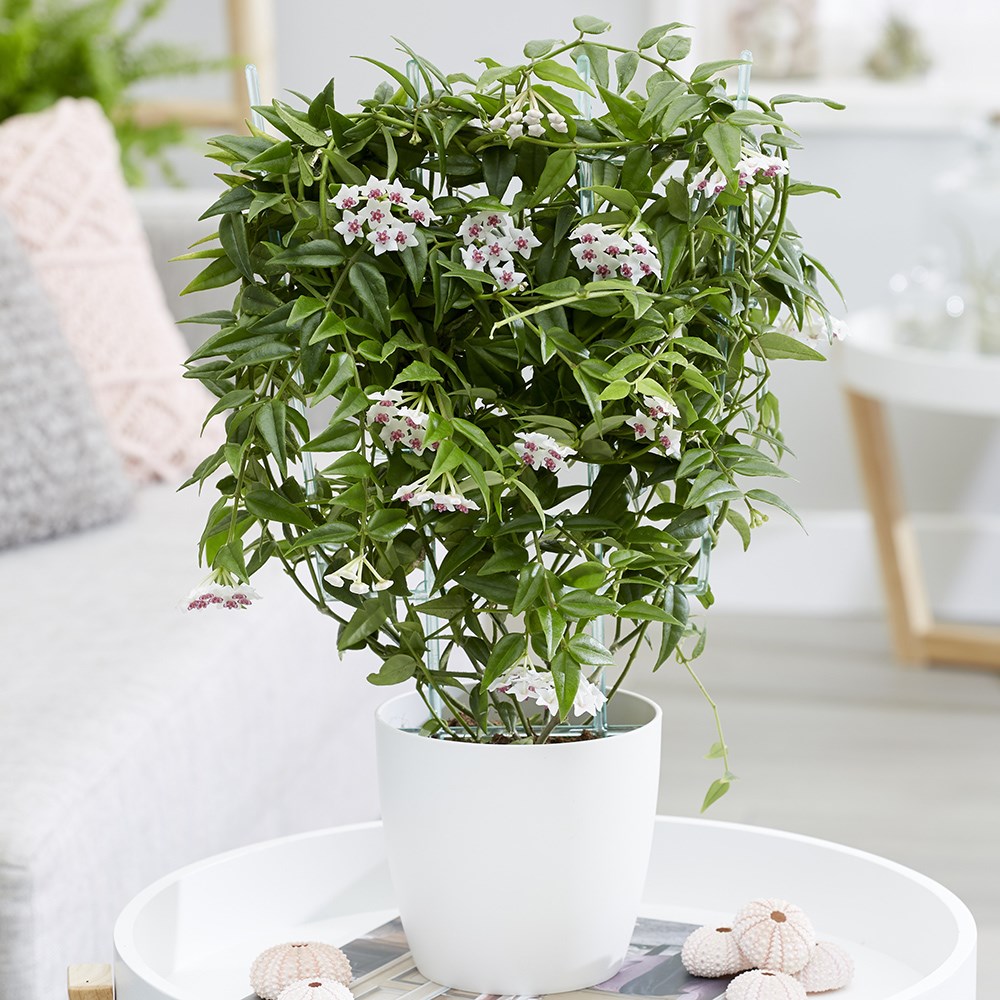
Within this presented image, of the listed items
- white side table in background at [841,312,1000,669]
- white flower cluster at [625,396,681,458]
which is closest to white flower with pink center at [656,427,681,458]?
white flower cluster at [625,396,681,458]

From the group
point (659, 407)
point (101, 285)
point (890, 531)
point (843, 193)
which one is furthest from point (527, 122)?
point (843, 193)

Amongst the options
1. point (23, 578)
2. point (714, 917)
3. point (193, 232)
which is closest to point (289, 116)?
point (714, 917)

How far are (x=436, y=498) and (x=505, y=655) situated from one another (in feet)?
0.27

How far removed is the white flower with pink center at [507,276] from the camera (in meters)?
0.62

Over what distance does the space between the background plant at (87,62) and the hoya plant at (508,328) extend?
205 centimetres

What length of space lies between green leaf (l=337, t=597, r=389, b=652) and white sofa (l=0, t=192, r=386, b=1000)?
0.35m

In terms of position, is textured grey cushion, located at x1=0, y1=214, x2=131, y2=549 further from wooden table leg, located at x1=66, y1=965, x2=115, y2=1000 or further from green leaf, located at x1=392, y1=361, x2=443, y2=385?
green leaf, located at x1=392, y1=361, x2=443, y2=385

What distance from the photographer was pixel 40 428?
4.89 ft

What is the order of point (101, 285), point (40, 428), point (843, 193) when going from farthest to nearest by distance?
1. point (843, 193)
2. point (101, 285)
3. point (40, 428)

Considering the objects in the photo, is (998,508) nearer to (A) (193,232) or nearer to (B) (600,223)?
(A) (193,232)

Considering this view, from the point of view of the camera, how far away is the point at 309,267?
63 centimetres

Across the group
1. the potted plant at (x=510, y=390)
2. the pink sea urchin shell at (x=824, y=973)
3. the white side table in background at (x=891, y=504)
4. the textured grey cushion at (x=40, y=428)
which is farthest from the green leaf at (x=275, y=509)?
the white side table in background at (x=891, y=504)

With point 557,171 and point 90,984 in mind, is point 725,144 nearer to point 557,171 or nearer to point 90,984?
point 557,171

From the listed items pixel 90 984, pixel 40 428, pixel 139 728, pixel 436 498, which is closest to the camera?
pixel 436 498
